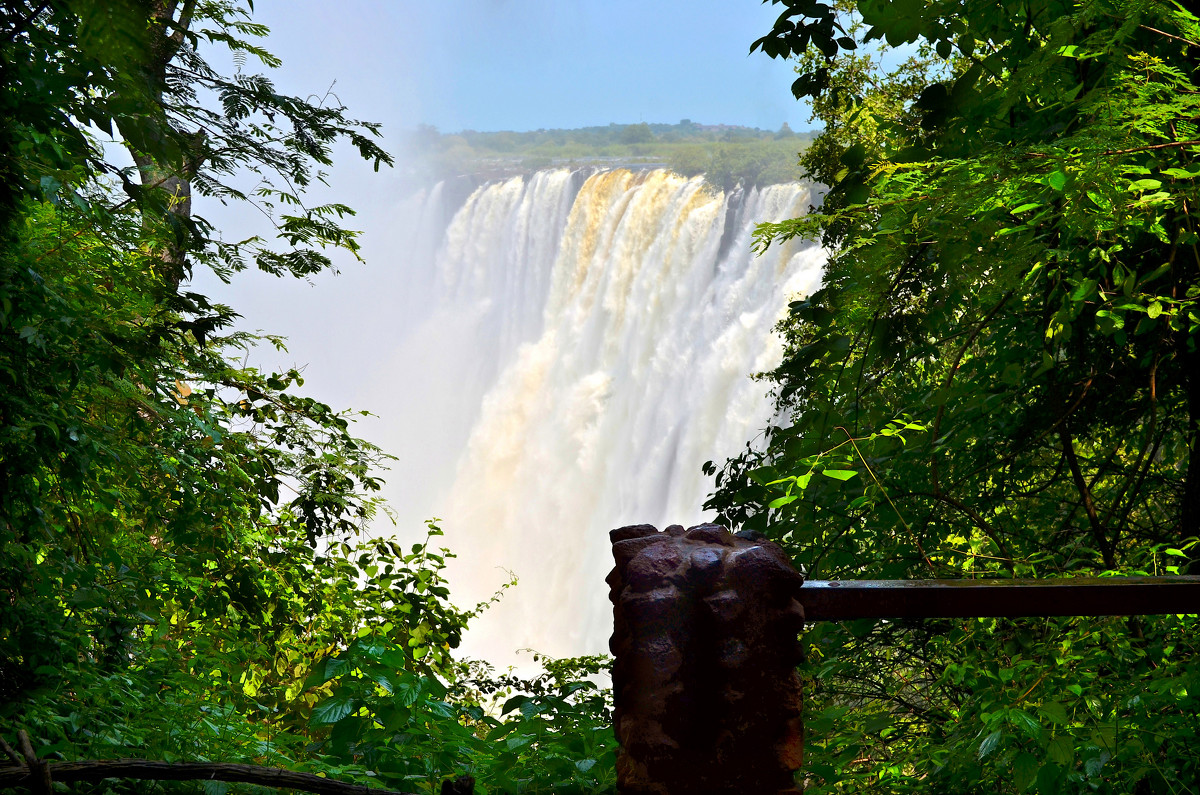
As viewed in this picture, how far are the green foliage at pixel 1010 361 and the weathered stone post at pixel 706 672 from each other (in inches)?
26.4

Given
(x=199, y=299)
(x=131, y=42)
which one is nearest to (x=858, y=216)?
(x=131, y=42)

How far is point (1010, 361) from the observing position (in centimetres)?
202

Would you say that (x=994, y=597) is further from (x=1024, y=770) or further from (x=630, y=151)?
(x=630, y=151)

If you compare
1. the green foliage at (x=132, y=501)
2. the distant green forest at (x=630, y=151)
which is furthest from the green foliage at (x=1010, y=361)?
the distant green forest at (x=630, y=151)

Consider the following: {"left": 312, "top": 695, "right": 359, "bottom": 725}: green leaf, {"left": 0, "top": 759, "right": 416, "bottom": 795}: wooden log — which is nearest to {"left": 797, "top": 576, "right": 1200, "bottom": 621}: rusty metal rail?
{"left": 0, "top": 759, "right": 416, "bottom": 795}: wooden log

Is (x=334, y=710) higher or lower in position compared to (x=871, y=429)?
lower

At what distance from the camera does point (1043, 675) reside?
117 centimetres

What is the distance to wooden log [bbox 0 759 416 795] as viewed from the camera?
59 centimetres

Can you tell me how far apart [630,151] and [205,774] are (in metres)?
24.8

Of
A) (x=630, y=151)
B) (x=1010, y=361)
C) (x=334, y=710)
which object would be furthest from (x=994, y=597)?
(x=630, y=151)

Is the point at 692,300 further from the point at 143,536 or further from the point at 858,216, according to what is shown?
the point at 858,216

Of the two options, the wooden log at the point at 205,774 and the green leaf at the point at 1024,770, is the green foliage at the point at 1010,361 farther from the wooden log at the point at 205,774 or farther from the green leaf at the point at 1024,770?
the wooden log at the point at 205,774

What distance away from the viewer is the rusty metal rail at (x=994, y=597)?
563 millimetres

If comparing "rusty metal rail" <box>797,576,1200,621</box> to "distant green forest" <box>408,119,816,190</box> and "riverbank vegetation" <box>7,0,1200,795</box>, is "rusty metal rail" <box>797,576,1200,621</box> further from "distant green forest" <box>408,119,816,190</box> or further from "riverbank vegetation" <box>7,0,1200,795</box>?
"distant green forest" <box>408,119,816,190</box>
